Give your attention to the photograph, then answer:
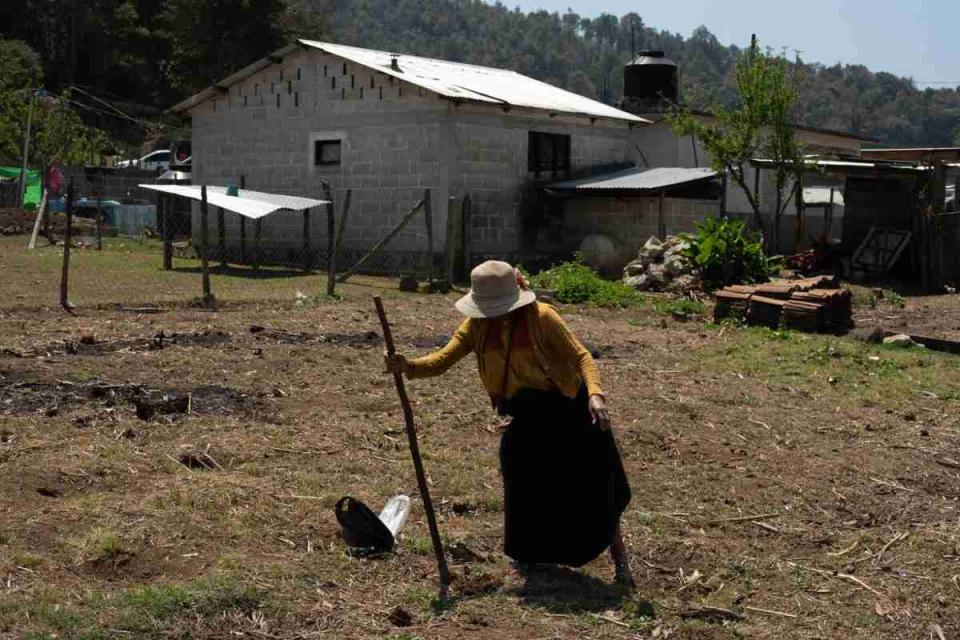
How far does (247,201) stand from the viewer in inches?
888

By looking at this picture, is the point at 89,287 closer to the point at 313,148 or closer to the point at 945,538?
the point at 313,148

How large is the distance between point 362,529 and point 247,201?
1683 cm

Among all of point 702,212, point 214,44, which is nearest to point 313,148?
point 702,212

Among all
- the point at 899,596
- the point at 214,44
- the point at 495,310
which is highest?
the point at 214,44

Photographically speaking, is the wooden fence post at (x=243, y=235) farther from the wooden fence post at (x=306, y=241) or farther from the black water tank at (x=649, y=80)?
the black water tank at (x=649, y=80)

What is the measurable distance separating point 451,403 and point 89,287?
394 inches

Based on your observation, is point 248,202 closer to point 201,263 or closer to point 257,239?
point 257,239

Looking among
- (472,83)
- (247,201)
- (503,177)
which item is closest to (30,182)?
(472,83)

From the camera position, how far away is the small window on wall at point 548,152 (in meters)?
26.0

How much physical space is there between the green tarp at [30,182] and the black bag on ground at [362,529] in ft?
111

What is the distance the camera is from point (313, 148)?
26.0 metres

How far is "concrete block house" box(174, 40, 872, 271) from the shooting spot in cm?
2409

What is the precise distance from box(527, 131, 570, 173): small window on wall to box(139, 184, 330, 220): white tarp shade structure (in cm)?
508

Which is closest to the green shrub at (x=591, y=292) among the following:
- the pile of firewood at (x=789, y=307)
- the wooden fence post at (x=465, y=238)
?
the pile of firewood at (x=789, y=307)
